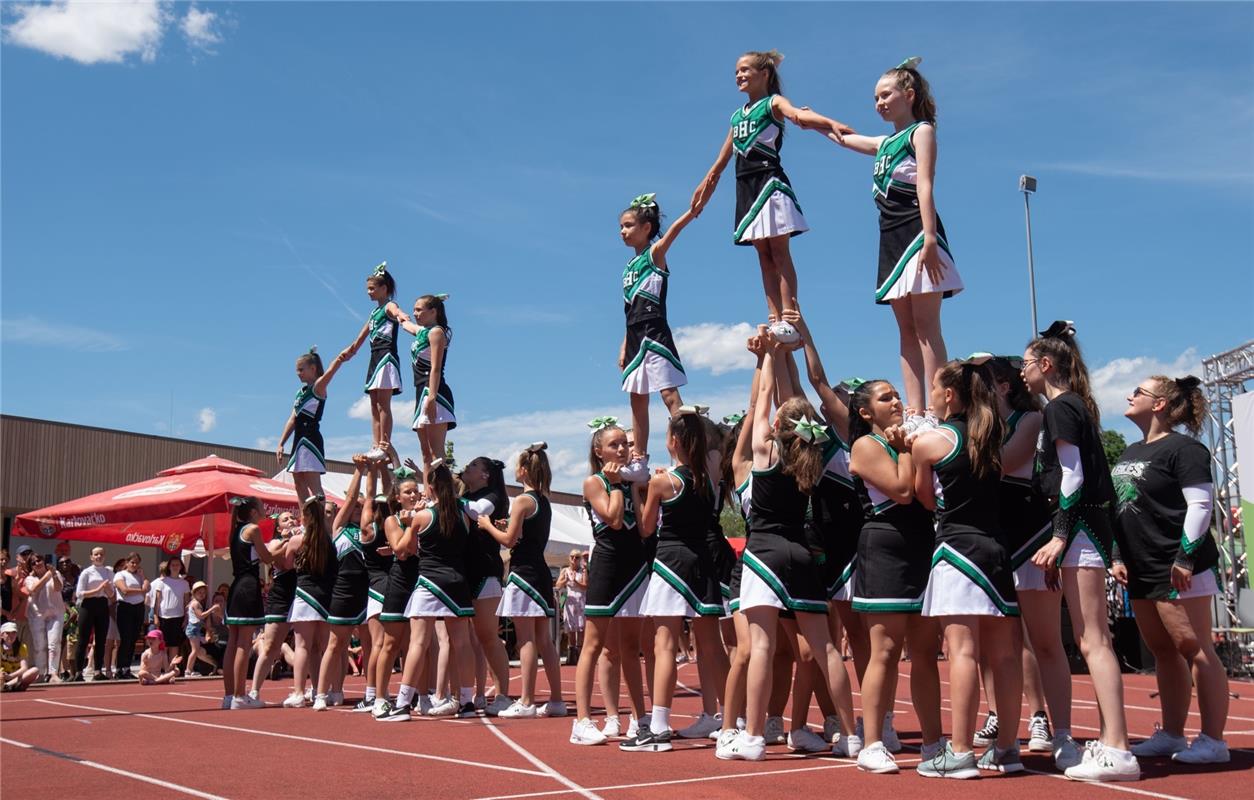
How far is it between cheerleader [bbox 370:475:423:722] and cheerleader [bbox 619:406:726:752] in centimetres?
318

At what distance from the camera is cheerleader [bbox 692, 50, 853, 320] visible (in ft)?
24.0

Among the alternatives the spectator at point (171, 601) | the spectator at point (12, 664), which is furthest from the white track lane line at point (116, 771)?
the spectator at point (171, 601)

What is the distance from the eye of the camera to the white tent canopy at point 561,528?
63.3 ft

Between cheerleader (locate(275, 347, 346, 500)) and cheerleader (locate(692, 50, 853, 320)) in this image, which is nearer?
cheerleader (locate(692, 50, 853, 320))

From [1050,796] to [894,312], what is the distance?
9.06 ft

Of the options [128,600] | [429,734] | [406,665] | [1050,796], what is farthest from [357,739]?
[128,600]

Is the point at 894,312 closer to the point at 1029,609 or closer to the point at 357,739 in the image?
the point at 1029,609

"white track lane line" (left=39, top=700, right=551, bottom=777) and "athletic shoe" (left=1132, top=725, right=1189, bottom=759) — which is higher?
"athletic shoe" (left=1132, top=725, right=1189, bottom=759)

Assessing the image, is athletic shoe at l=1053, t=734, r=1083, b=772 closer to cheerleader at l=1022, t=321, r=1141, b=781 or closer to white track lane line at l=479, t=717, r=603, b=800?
cheerleader at l=1022, t=321, r=1141, b=781

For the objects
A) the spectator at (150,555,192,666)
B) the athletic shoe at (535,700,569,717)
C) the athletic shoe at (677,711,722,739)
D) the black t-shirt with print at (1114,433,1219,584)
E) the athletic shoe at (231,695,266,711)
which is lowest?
the athletic shoe at (231,695,266,711)

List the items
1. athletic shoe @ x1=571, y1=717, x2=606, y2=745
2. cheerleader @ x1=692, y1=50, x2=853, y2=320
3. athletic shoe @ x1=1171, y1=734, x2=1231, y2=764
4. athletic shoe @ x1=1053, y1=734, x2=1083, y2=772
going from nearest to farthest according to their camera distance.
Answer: athletic shoe @ x1=1053, y1=734, x2=1083, y2=772, athletic shoe @ x1=1171, y1=734, x2=1231, y2=764, athletic shoe @ x1=571, y1=717, x2=606, y2=745, cheerleader @ x1=692, y1=50, x2=853, y2=320

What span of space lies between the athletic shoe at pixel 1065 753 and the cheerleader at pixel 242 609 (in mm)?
7237

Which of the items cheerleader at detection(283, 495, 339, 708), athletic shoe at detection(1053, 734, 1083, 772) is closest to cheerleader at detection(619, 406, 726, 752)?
athletic shoe at detection(1053, 734, 1083, 772)

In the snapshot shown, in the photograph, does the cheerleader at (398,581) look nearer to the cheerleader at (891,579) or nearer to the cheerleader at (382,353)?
the cheerleader at (382,353)
